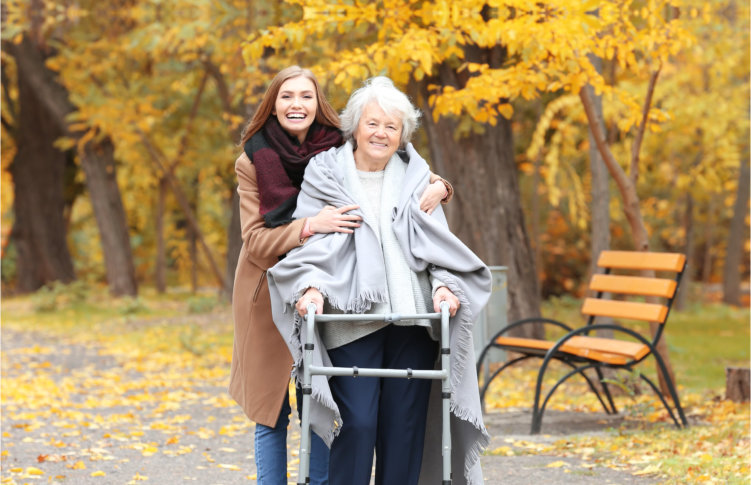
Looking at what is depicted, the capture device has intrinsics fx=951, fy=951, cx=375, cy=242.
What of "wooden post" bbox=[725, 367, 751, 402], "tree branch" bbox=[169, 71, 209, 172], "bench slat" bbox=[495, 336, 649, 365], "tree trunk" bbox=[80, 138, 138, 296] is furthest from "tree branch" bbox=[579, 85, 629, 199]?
"tree trunk" bbox=[80, 138, 138, 296]

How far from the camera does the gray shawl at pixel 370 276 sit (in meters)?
3.30

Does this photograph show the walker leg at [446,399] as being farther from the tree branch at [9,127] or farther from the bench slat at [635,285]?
the tree branch at [9,127]

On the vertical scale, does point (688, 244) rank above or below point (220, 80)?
below

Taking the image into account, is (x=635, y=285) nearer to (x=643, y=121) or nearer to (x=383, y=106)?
(x=643, y=121)

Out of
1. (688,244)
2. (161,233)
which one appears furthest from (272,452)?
(161,233)

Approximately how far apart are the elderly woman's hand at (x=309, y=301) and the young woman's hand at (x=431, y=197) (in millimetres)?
490

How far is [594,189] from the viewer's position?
343 inches

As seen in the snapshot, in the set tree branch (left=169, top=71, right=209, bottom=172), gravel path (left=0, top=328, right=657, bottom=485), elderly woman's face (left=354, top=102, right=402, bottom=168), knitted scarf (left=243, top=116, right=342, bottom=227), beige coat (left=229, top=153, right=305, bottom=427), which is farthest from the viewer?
tree branch (left=169, top=71, right=209, bottom=172)

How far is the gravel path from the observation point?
5.18m

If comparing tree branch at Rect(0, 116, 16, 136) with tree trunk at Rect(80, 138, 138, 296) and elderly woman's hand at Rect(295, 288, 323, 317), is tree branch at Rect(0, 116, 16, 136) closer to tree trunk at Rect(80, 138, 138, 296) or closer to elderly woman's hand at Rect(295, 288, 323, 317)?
tree trunk at Rect(80, 138, 138, 296)

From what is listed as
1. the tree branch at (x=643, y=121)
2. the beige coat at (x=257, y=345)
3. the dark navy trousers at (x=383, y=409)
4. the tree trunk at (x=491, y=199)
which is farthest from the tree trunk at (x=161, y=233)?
the dark navy trousers at (x=383, y=409)

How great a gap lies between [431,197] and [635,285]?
3717mm

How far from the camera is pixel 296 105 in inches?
143

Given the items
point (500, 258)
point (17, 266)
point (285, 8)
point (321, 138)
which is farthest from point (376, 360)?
point (17, 266)
